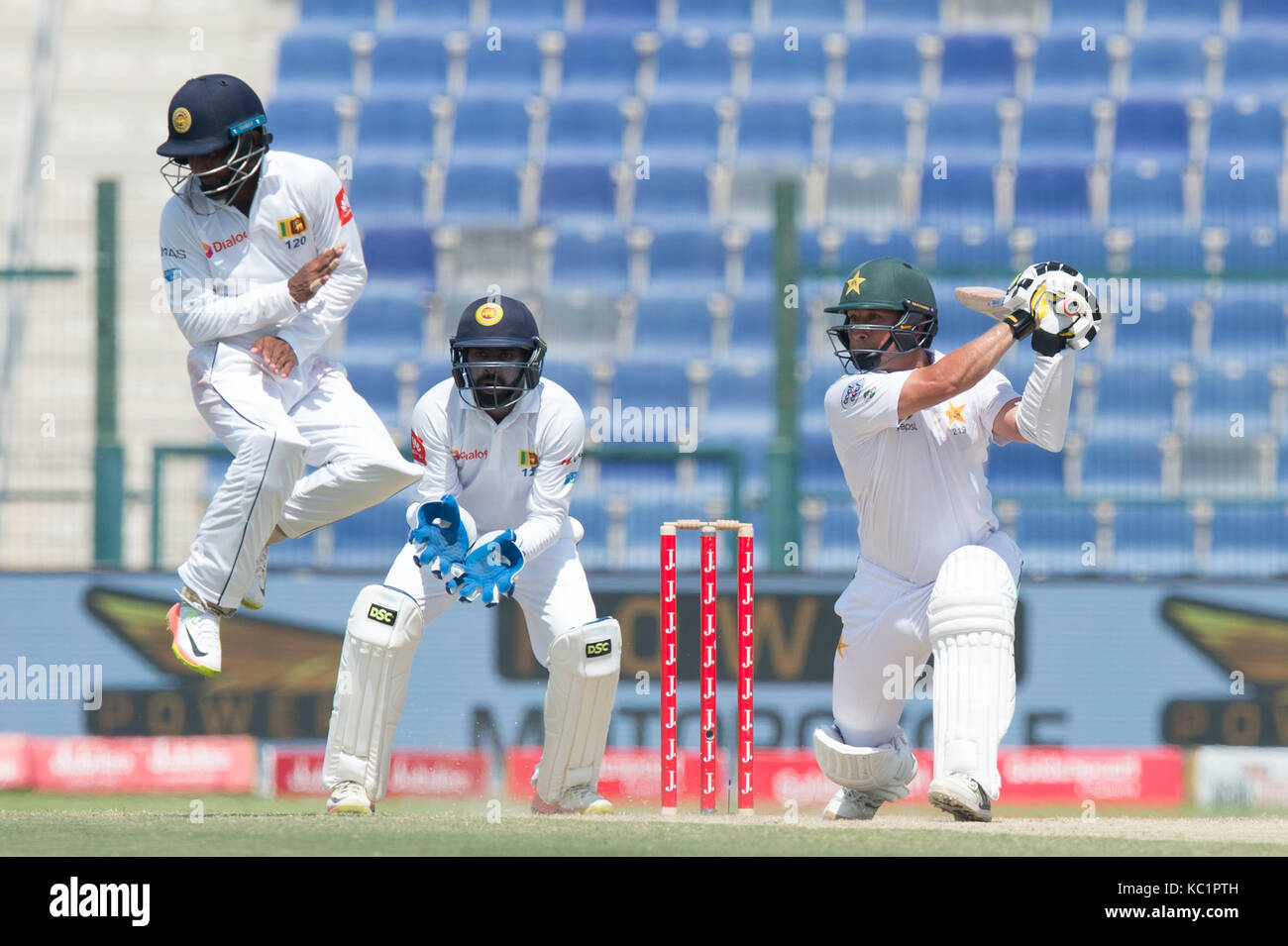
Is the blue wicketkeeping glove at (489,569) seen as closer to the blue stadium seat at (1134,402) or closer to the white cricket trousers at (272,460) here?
the white cricket trousers at (272,460)

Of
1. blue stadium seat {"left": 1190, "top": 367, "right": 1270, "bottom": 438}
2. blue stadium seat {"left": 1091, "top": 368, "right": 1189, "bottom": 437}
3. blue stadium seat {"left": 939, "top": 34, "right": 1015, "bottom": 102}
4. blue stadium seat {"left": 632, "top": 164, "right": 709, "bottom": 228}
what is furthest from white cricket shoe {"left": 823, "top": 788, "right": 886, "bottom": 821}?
blue stadium seat {"left": 939, "top": 34, "right": 1015, "bottom": 102}

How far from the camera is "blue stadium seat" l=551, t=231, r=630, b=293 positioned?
12.7m

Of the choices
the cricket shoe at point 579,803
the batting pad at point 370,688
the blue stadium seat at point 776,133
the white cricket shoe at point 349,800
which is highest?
the blue stadium seat at point 776,133

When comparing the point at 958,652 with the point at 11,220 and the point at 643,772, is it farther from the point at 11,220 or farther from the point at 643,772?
the point at 11,220

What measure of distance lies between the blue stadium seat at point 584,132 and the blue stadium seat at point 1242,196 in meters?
3.88

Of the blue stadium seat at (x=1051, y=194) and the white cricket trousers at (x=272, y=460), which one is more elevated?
the blue stadium seat at (x=1051, y=194)

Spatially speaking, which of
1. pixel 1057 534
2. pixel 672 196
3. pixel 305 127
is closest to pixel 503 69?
pixel 305 127

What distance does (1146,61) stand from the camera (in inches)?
554

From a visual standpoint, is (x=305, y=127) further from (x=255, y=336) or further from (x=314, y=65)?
(x=255, y=336)

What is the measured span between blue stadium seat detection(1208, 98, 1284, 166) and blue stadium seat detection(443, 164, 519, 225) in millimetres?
4624

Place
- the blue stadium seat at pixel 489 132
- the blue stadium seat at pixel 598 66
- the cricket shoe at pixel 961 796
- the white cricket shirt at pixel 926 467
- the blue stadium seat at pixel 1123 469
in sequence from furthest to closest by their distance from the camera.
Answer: the blue stadium seat at pixel 598 66, the blue stadium seat at pixel 489 132, the blue stadium seat at pixel 1123 469, the white cricket shirt at pixel 926 467, the cricket shoe at pixel 961 796

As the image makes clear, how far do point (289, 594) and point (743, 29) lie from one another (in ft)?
23.1

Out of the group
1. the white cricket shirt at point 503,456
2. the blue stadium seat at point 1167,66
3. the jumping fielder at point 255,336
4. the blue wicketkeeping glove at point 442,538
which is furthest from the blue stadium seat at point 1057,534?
the blue stadium seat at point 1167,66

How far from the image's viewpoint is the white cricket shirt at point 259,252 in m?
6.48
